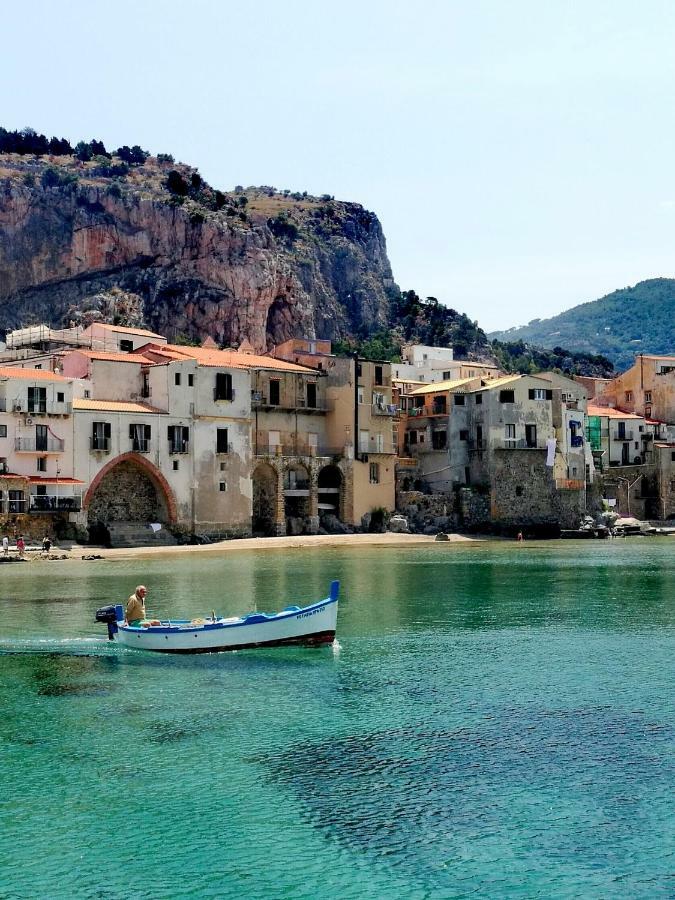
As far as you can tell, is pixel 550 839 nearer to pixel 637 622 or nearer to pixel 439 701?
→ pixel 439 701

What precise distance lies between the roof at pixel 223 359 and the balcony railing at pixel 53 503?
13.9 meters

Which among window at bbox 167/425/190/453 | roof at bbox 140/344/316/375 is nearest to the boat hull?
window at bbox 167/425/190/453

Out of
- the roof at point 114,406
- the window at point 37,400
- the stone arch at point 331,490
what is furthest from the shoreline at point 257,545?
the roof at point 114,406

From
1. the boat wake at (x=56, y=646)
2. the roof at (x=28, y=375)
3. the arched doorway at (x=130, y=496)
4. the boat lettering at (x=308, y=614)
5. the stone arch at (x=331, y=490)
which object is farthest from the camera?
the stone arch at (x=331, y=490)

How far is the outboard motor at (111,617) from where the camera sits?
108 ft

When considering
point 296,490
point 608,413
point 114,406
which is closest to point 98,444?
point 114,406

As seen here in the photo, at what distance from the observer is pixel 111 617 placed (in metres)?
33.2

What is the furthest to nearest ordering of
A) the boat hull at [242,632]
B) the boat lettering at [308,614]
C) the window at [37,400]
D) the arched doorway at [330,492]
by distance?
the arched doorway at [330,492] → the window at [37,400] → the boat lettering at [308,614] → the boat hull at [242,632]

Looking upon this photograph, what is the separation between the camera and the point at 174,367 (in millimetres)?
76938

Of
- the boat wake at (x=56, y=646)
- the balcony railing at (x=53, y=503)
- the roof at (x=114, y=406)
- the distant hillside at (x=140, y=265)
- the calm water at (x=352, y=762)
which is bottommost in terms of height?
the calm water at (x=352, y=762)

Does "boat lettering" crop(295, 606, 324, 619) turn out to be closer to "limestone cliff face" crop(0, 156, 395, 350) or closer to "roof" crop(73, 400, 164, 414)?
"roof" crop(73, 400, 164, 414)

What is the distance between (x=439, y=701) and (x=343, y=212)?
571 feet

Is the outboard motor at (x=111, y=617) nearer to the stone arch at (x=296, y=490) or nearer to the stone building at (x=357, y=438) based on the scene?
the stone arch at (x=296, y=490)

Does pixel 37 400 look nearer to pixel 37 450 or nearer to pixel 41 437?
pixel 41 437
